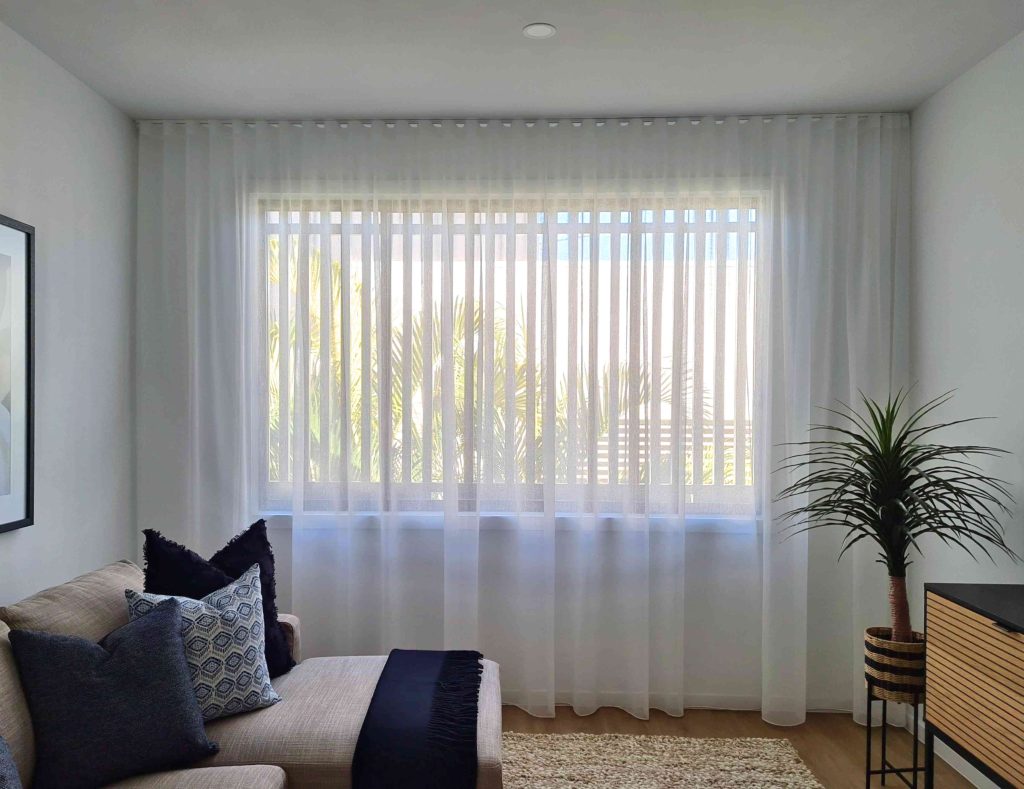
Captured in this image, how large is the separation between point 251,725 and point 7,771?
2.63ft

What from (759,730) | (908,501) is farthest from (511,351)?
(759,730)

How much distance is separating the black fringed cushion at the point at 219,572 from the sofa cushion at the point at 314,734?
6.8 inches

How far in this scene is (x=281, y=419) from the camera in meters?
3.97

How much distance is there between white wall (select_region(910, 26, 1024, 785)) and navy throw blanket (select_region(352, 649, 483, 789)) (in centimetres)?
212

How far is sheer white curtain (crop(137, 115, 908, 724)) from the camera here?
3.91 meters

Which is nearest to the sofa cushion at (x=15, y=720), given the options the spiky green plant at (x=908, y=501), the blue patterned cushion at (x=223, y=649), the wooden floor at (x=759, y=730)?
the blue patterned cushion at (x=223, y=649)

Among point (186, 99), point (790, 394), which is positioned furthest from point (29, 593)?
point (790, 394)

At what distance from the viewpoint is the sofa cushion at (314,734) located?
2465mm

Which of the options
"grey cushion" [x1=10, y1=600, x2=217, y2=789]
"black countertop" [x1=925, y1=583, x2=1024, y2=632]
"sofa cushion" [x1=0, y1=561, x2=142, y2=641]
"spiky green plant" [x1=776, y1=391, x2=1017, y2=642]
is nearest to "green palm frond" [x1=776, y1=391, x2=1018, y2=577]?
"spiky green plant" [x1=776, y1=391, x2=1017, y2=642]

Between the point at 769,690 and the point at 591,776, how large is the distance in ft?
3.60

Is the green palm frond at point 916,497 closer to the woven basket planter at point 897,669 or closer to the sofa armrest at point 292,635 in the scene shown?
the woven basket planter at point 897,669

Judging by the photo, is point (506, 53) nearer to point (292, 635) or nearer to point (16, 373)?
point (16, 373)

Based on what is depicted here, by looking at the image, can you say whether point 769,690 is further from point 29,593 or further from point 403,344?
point 29,593

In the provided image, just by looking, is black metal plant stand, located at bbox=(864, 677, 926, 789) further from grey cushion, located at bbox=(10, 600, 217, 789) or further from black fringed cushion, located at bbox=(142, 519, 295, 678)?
grey cushion, located at bbox=(10, 600, 217, 789)
